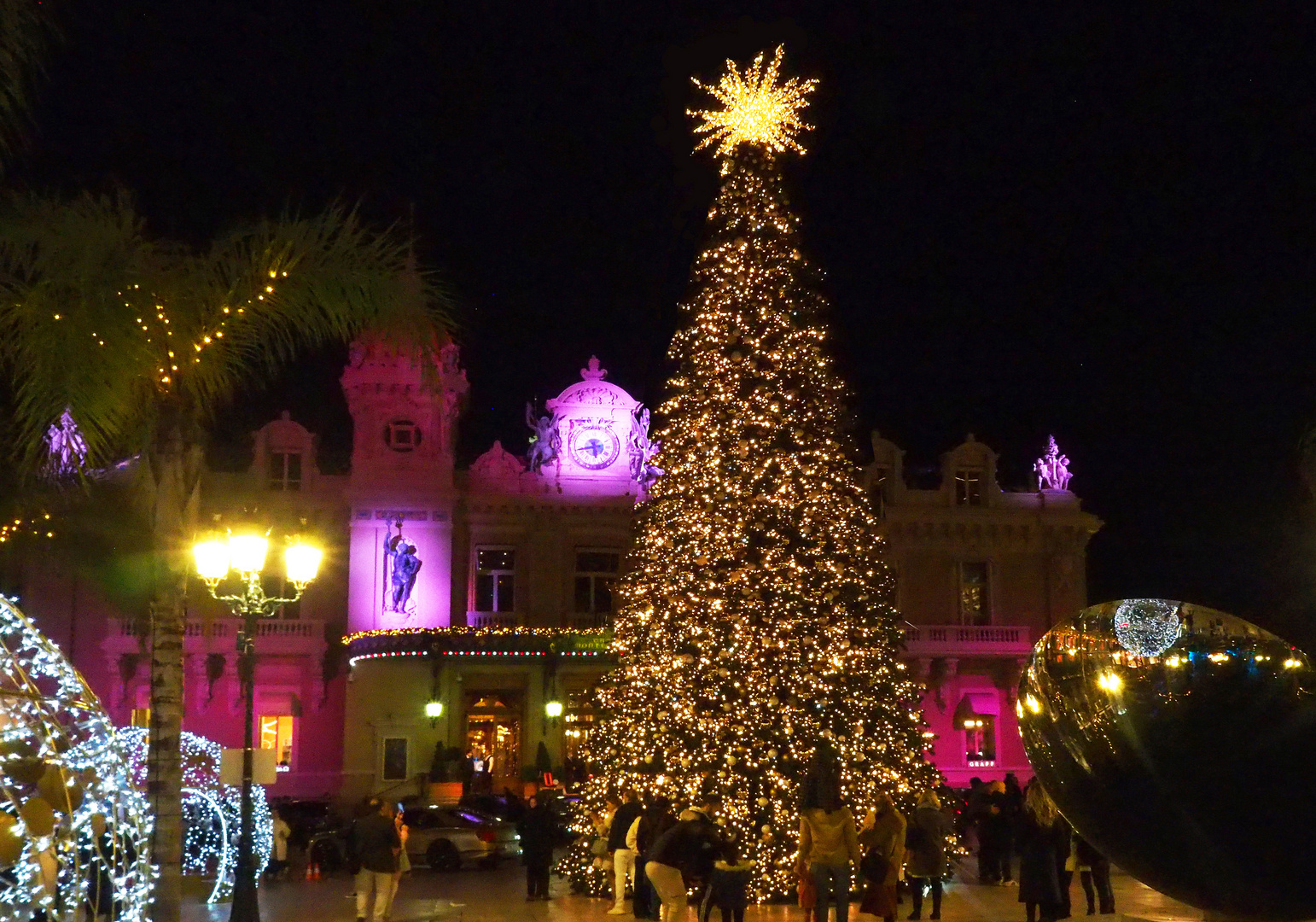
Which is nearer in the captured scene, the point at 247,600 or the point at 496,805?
the point at 247,600

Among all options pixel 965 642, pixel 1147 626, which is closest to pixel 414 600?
pixel 965 642

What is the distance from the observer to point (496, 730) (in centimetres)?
3984

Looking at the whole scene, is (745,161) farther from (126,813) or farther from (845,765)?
(126,813)

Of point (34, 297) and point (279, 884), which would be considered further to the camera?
point (279, 884)

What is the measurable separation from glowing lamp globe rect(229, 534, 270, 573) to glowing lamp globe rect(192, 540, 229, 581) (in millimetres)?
155

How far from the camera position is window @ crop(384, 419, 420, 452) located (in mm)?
39594

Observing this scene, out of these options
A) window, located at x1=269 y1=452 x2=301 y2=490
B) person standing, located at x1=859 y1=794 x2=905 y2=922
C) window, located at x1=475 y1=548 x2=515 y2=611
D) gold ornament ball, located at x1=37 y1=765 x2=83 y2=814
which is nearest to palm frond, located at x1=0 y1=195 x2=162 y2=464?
person standing, located at x1=859 y1=794 x2=905 y2=922

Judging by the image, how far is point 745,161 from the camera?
75.8ft

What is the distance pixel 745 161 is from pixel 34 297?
12368 mm

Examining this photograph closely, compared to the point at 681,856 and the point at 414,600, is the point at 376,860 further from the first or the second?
the point at 414,600

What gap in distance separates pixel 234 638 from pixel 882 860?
1023 inches

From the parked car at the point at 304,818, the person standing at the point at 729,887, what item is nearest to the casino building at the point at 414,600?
the parked car at the point at 304,818

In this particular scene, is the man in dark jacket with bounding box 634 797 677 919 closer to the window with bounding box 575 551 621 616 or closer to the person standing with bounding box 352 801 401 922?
the person standing with bounding box 352 801 401 922

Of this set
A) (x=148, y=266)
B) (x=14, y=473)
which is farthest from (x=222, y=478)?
(x=148, y=266)
